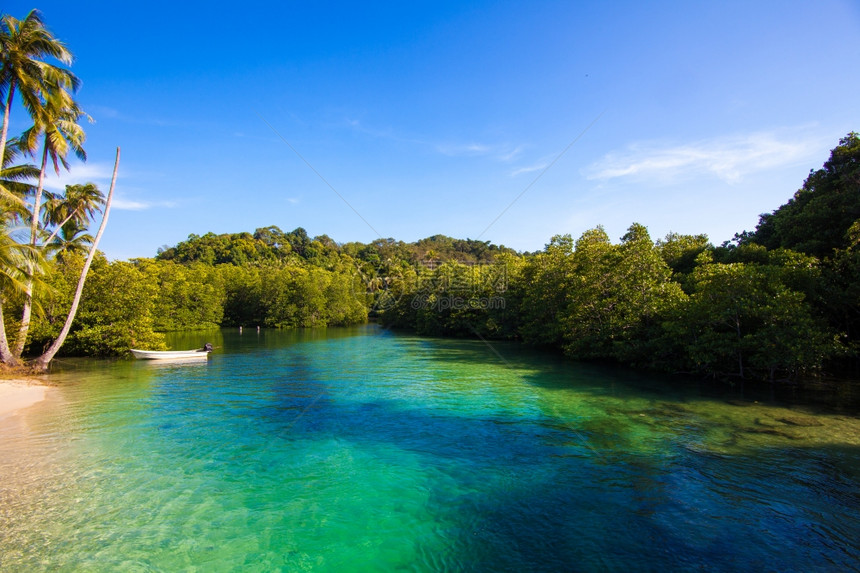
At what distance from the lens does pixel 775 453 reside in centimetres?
1159

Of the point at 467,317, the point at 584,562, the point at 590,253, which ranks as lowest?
the point at 584,562

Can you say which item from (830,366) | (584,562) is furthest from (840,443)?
(830,366)

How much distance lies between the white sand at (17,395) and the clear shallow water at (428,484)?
934mm

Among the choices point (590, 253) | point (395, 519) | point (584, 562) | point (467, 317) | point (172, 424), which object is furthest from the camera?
point (467, 317)

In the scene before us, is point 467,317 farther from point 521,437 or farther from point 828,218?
point 521,437

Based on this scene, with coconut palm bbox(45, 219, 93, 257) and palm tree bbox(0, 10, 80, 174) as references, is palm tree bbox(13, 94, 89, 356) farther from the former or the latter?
coconut palm bbox(45, 219, 93, 257)

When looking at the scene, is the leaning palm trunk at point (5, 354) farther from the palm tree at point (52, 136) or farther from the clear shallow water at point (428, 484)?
the clear shallow water at point (428, 484)

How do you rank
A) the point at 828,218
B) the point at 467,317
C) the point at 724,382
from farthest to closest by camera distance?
1. the point at 467,317
2. the point at 828,218
3. the point at 724,382

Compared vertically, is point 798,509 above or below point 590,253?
below

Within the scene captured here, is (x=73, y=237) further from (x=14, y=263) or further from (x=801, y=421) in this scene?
(x=801, y=421)

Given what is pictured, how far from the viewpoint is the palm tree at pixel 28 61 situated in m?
20.4

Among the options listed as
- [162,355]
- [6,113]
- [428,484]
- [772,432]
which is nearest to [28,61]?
[6,113]

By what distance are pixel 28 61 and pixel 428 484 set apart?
2585 cm

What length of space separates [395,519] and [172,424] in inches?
391
